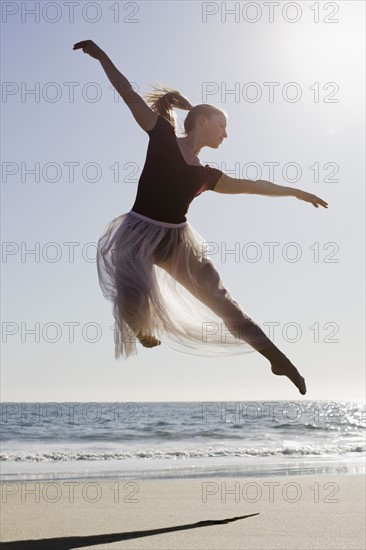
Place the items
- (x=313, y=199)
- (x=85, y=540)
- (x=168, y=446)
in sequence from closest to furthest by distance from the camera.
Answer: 1. (x=313, y=199)
2. (x=85, y=540)
3. (x=168, y=446)

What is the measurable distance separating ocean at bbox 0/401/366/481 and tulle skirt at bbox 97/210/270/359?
6673 mm

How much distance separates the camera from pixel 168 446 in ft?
73.4

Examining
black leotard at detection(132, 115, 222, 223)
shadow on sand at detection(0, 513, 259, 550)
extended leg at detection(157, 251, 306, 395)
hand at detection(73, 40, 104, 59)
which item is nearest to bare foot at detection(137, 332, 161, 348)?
extended leg at detection(157, 251, 306, 395)

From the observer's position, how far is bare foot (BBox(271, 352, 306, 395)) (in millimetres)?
3502

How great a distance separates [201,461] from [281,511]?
7899mm

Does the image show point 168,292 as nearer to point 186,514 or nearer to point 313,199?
point 313,199

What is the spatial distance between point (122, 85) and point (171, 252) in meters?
0.74

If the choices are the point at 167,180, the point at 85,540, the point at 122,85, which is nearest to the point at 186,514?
the point at 85,540

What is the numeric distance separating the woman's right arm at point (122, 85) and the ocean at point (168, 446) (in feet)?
23.3

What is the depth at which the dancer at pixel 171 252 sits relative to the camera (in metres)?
3.51

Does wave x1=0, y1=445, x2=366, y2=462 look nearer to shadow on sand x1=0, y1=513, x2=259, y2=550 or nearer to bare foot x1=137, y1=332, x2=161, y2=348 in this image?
shadow on sand x1=0, y1=513, x2=259, y2=550

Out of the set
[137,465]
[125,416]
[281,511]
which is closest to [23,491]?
[281,511]

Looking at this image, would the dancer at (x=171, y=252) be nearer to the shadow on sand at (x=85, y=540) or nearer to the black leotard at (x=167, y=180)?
the black leotard at (x=167, y=180)

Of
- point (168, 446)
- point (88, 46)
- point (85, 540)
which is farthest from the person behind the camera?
point (168, 446)
